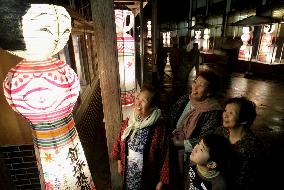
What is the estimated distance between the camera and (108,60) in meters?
3.33

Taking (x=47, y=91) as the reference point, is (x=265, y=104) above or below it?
below

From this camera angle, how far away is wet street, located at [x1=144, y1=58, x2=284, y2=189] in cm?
612

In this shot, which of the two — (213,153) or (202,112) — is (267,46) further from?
(213,153)

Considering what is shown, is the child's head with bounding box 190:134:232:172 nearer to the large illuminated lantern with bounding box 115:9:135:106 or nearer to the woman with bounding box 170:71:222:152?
the woman with bounding box 170:71:222:152

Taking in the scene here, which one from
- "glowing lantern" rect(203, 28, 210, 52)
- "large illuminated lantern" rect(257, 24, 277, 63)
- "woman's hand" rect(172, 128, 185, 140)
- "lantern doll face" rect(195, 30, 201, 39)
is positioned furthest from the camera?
"lantern doll face" rect(195, 30, 201, 39)

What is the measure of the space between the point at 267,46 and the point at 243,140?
1784 centimetres

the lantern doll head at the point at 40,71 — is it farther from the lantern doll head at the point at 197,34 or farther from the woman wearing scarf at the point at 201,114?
the lantern doll head at the point at 197,34

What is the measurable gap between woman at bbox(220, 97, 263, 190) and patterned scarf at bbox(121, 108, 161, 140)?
106 cm

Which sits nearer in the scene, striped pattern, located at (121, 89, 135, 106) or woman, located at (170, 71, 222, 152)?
woman, located at (170, 71, 222, 152)

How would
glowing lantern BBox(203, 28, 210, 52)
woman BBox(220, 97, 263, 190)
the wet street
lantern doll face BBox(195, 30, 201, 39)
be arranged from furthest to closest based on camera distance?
1. lantern doll face BBox(195, 30, 201, 39)
2. glowing lantern BBox(203, 28, 210, 52)
3. the wet street
4. woman BBox(220, 97, 263, 190)

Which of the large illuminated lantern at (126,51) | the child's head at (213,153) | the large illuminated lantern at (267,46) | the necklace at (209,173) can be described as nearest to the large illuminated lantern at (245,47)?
the large illuminated lantern at (267,46)

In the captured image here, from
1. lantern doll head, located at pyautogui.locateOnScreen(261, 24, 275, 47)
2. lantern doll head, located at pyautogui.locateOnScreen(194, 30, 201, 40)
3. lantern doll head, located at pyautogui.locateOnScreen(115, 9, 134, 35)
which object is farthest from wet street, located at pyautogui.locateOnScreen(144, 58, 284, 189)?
lantern doll head, located at pyautogui.locateOnScreen(194, 30, 201, 40)

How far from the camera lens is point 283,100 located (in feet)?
37.6

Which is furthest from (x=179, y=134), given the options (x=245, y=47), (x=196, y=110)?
(x=245, y=47)
